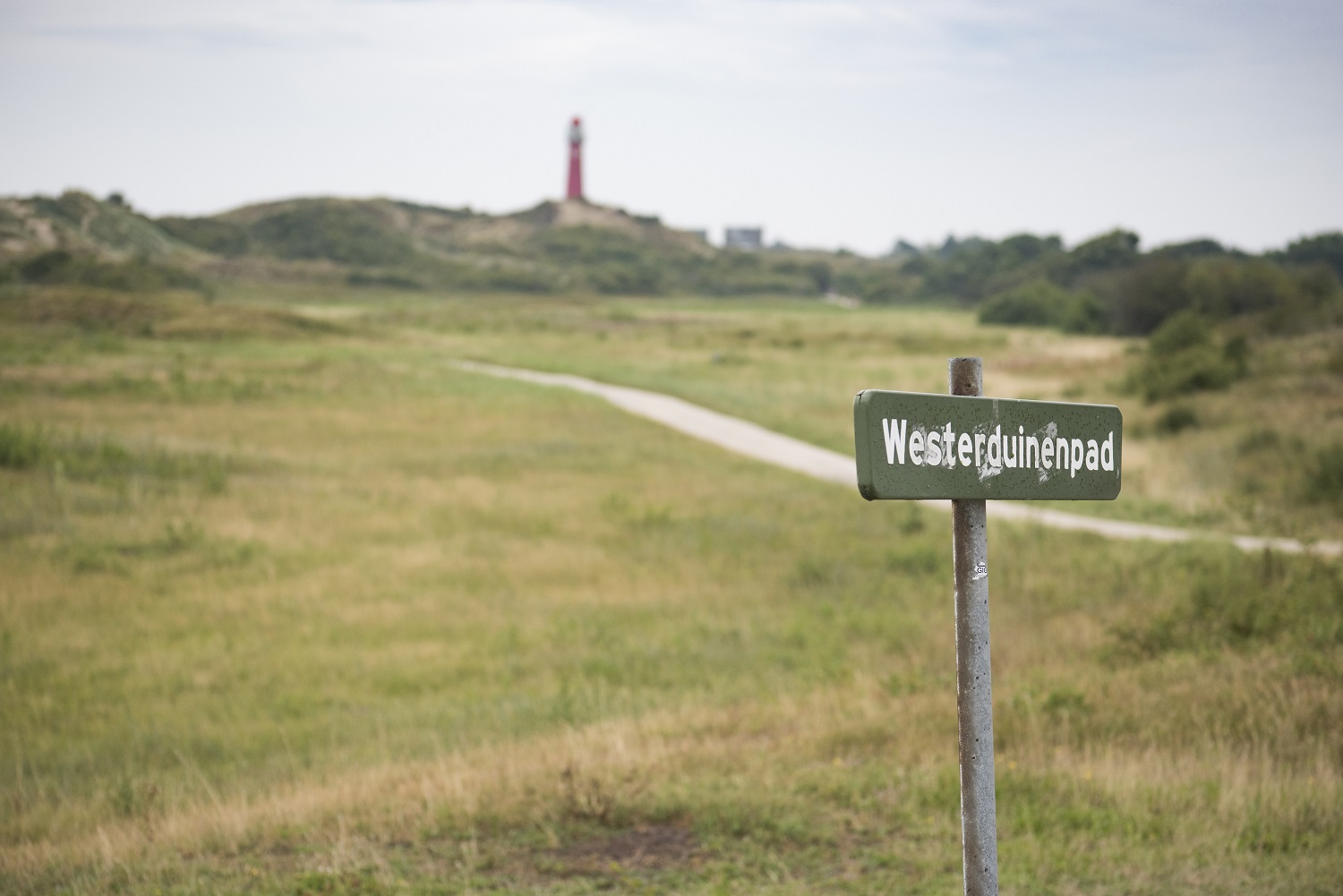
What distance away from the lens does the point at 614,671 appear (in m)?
11.0

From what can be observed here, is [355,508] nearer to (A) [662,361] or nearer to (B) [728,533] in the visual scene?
(B) [728,533]

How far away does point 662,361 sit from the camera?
179 ft

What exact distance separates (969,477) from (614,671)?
27.5 feet

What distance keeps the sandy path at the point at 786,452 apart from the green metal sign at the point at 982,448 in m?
2.17

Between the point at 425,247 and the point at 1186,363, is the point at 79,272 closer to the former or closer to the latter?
the point at 1186,363

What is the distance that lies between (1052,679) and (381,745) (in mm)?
4829

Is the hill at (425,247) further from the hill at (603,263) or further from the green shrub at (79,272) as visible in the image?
the green shrub at (79,272)

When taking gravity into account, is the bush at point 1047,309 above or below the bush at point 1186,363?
above

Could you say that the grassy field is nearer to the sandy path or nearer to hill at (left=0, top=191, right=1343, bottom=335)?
the sandy path

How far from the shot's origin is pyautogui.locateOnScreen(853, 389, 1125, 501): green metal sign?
2.71 meters

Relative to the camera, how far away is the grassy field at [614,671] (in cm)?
536

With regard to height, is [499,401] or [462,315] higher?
[462,315]

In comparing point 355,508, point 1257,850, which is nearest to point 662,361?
point 355,508

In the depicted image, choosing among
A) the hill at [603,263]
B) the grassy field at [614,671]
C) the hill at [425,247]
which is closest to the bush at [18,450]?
the grassy field at [614,671]
